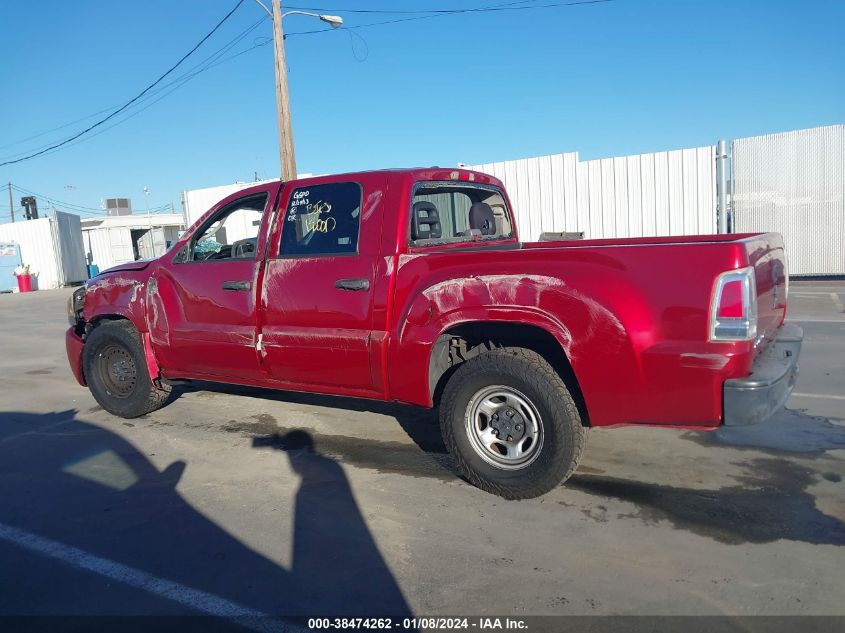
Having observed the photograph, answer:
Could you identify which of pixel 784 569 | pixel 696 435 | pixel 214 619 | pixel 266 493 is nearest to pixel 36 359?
pixel 266 493

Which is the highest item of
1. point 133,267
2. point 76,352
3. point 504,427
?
point 133,267

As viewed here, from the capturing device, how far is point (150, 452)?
507 cm

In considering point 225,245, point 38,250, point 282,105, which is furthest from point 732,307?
point 38,250

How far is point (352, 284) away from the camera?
4.34 m

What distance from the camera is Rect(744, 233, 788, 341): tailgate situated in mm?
3496

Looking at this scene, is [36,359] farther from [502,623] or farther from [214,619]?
[502,623]

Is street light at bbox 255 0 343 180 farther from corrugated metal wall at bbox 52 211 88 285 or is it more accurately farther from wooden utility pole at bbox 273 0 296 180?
corrugated metal wall at bbox 52 211 88 285

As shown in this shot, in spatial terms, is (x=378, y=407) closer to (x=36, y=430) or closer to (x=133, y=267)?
(x=133, y=267)

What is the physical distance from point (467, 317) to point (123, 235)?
44209 mm

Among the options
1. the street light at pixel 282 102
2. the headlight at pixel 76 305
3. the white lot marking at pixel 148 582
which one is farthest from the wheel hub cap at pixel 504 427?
the street light at pixel 282 102

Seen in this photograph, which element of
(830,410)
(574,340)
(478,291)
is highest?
(478,291)

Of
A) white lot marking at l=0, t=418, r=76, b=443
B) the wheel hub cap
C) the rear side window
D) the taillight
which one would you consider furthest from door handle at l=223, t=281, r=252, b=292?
the taillight

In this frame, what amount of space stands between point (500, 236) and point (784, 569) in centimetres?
326

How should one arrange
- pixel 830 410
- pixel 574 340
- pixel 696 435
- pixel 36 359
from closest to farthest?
pixel 574 340 → pixel 696 435 → pixel 830 410 → pixel 36 359
